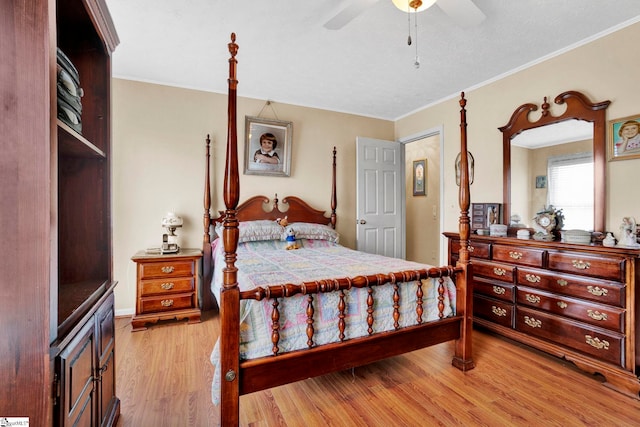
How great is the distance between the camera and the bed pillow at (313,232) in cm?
361

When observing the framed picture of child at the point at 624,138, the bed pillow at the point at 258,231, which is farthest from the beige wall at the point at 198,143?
the bed pillow at the point at 258,231

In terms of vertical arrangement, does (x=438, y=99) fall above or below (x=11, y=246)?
above

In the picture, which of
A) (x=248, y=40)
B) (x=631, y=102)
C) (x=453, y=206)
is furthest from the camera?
(x=453, y=206)

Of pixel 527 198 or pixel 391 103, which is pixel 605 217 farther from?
pixel 391 103

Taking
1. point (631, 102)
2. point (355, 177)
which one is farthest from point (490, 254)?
point (355, 177)

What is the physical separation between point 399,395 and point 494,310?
1426 millimetres

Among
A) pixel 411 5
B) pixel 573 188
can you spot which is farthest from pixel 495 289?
pixel 411 5

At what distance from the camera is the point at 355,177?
455 centimetres

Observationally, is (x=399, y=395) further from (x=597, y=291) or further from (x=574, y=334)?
(x=597, y=291)

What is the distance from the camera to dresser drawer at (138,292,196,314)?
297 centimetres

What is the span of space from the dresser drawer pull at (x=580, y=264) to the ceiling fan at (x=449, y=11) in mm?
1864

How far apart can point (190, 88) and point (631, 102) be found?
4251 mm

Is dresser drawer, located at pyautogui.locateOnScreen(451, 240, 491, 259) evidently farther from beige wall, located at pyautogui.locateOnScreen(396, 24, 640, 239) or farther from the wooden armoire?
the wooden armoire

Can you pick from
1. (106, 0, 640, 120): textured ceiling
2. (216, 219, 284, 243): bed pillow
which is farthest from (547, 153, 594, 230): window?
(216, 219, 284, 243): bed pillow
